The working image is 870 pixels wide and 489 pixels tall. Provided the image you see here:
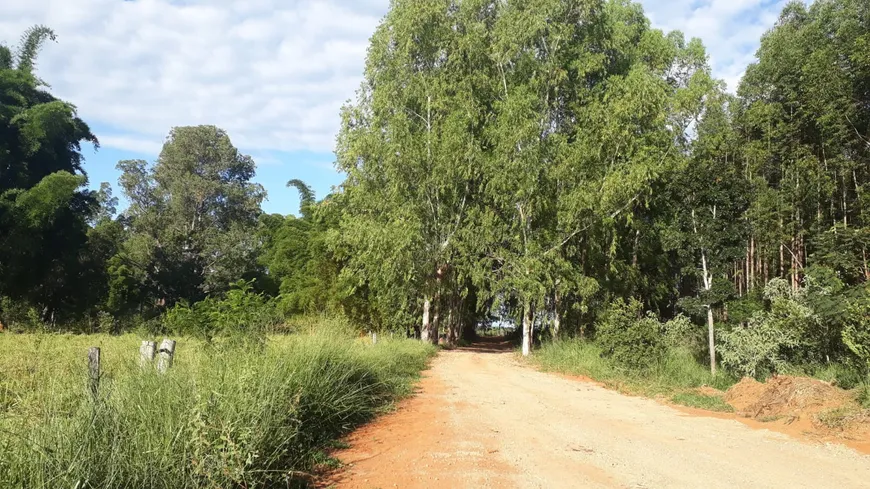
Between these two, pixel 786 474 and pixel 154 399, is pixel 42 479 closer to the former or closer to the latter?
pixel 154 399

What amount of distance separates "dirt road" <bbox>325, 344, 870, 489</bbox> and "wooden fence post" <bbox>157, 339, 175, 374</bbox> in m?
2.12

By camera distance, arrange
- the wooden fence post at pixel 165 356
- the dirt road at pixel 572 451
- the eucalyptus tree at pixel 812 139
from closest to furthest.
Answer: the dirt road at pixel 572 451 < the wooden fence post at pixel 165 356 < the eucalyptus tree at pixel 812 139

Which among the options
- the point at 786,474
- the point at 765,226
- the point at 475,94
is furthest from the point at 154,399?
the point at 765,226

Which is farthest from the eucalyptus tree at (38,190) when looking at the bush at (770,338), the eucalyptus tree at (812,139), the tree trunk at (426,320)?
the eucalyptus tree at (812,139)

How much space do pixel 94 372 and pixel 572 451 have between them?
5.08 metres

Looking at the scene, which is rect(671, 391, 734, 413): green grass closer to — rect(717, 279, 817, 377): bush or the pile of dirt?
the pile of dirt

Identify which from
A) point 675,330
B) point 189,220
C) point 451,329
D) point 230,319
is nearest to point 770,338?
point 675,330

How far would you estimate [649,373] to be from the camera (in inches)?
542

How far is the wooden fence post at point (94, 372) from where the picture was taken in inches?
173

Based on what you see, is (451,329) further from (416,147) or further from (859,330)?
(859,330)

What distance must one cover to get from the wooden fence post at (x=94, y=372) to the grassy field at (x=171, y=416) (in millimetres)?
56

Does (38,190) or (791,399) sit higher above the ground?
(38,190)

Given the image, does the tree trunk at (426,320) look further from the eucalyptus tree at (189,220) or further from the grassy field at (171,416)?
the eucalyptus tree at (189,220)

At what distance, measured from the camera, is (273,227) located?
45094 mm
